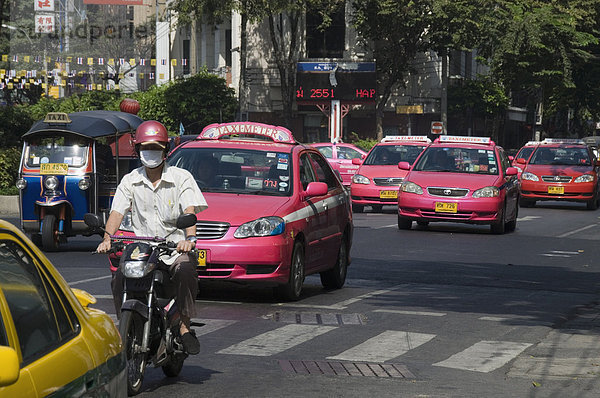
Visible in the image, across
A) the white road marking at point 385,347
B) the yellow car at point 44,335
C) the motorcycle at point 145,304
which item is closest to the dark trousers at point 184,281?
the motorcycle at point 145,304

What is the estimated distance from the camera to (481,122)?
69562mm

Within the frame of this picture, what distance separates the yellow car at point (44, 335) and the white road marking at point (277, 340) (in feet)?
14.5

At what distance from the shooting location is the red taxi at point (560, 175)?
32.8 metres

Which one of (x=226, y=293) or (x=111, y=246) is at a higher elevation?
(x=111, y=246)

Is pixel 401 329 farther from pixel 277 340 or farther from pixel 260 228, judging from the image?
pixel 260 228

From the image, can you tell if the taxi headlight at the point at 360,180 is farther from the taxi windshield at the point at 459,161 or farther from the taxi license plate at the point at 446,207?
the taxi license plate at the point at 446,207

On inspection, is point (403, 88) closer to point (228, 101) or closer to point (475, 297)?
point (228, 101)

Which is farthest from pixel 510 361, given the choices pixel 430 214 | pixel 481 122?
pixel 481 122

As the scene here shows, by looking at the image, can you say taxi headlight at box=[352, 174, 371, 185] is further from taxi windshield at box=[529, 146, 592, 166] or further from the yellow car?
the yellow car

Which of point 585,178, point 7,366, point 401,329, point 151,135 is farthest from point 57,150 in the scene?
point 585,178

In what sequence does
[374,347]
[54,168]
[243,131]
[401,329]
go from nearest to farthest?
[374,347] → [401,329] → [243,131] → [54,168]

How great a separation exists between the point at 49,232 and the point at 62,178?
0.89 metres

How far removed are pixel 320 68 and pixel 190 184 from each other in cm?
5224

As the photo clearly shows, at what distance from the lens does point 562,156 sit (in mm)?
34281
